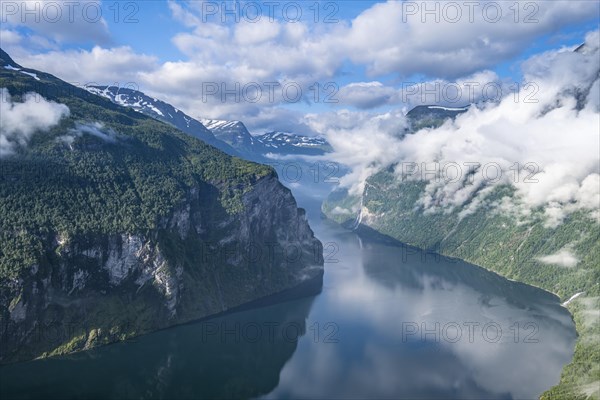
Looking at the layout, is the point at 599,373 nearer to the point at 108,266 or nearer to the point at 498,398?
the point at 498,398

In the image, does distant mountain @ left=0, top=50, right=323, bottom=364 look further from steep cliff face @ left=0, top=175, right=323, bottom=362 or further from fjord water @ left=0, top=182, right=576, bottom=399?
fjord water @ left=0, top=182, right=576, bottom=399

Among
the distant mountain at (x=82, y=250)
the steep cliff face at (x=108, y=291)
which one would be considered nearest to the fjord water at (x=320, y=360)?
the steep cliff face at (x=108, y=291)

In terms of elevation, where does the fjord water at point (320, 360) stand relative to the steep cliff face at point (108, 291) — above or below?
below

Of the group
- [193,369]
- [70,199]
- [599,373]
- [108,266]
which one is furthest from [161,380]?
[599,373]

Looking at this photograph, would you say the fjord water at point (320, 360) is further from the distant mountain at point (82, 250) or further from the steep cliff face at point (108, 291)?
the distant mountain at point (82, 250)

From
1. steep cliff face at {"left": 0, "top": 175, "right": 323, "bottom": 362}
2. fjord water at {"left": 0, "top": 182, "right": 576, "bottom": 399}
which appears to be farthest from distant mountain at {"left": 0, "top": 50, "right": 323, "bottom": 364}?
fjord water at {"left": 0, "top": 182, "right": 576, "bottom": 399}

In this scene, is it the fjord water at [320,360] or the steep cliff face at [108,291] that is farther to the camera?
the steep cliff face at [108,291]

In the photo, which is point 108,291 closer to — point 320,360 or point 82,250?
point 82,250

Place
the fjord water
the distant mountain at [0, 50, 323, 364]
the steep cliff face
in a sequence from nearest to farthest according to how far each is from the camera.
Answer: the fjord water → the steep cliff face → the distant mountain at [0, 50, 323, 364]
